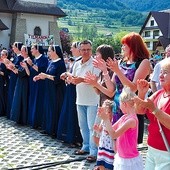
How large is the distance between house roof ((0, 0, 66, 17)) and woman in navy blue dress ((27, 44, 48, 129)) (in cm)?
2958

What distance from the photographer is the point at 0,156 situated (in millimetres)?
5914

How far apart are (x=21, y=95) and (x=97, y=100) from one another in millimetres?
3010

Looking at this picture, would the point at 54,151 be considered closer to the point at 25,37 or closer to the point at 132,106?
the point at 132,106

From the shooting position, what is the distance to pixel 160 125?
301 centimetres

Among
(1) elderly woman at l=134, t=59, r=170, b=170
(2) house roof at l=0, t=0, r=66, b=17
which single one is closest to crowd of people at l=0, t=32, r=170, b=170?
(1) elderly woman at l=134, t=59, r=170, b=170

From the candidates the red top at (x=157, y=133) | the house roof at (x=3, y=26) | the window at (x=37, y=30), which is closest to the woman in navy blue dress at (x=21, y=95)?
the red top at (x=157, y=133)

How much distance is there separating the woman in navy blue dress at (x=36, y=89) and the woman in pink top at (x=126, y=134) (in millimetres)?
3985

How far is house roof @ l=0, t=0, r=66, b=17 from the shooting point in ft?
119

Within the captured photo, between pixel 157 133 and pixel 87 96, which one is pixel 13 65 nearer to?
pixel 87 96

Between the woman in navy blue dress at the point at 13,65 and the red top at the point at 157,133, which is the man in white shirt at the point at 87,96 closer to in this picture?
the red top at the point at 157,133

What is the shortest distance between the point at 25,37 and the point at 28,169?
1275 inches

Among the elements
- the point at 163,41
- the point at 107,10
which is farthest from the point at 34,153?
the point at 107,10

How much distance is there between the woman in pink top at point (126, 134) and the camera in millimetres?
3643

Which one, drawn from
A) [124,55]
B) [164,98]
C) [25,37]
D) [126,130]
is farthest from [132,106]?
[25,37]
